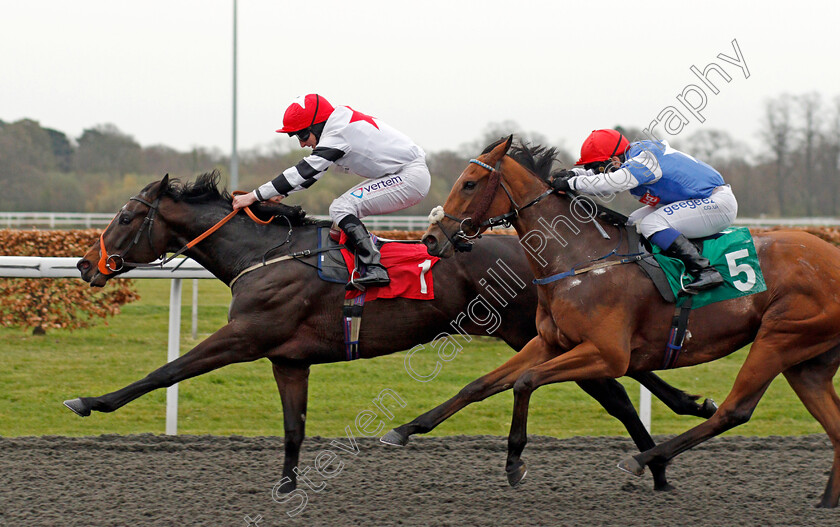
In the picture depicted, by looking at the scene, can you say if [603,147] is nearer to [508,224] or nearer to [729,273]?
[508,224]

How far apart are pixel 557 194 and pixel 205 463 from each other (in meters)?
2.36

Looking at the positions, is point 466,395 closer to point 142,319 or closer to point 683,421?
point 683,421

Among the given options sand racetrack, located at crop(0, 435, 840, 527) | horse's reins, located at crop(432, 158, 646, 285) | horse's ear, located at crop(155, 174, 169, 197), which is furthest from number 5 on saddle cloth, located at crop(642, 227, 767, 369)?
horse's ear, located at crop(155, 174, 169, 197)

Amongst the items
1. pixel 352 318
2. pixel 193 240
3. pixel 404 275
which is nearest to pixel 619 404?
pixel 404 275

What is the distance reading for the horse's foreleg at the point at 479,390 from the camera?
→ 3910 millimetres

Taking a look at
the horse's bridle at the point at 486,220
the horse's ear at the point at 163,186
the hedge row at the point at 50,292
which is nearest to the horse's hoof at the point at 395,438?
the horse's bridle at the point at 486,220

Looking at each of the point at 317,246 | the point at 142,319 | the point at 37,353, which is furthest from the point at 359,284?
the point at 142,319

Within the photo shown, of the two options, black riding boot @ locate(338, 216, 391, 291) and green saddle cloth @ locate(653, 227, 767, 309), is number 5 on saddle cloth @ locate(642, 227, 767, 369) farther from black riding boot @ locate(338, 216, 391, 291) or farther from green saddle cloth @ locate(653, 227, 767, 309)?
black riding boot @ locate(338, 216, 391, 291)

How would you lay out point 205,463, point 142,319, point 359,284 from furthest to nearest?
1. point 142,319
2. point 205,463
3. point 359,284

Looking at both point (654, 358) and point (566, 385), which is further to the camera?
point (566, 385)

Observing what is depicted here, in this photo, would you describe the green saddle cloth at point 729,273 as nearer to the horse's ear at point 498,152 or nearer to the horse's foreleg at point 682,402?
the horse's foreleg at point 682,402

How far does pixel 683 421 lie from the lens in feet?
20.5

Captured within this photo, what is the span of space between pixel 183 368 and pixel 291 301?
60 cm

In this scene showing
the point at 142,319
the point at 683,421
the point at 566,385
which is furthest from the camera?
the point at 142,319
